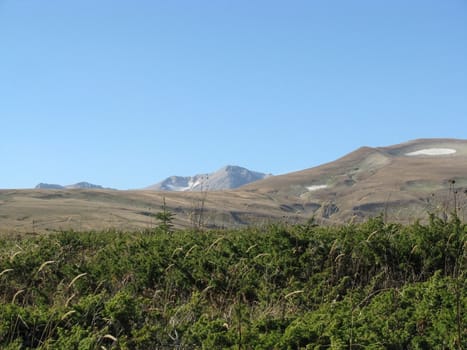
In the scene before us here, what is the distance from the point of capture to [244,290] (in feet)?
25.2

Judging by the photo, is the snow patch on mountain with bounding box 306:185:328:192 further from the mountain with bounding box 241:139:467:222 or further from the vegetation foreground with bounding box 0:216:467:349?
the vegetation foreground with bounding box 0:216:467:349

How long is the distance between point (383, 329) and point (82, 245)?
699 centimetres

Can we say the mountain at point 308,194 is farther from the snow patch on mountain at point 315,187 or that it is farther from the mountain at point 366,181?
the snow patch on mountain at point 315,187

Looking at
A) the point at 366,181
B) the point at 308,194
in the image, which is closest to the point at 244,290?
the point at 308,194

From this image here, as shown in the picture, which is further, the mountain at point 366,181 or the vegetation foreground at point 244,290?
the mountain at point 366,181

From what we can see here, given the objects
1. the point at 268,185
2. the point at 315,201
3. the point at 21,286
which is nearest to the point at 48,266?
the point at 21,286

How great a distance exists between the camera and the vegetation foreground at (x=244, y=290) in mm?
4844

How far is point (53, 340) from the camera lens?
4844mm

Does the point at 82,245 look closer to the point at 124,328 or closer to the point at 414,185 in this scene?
the point at 124,328

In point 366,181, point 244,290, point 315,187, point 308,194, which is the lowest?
point 244,290

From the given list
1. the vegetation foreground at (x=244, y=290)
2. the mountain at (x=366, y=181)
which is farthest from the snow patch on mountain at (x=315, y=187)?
the vegetation foreground at (x=244, y=290)

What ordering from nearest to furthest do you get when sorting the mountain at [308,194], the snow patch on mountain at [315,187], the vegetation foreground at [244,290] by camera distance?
the vegetation foreground at [244,290] < the mountain at [308,194] < the snow patch on mountain at [315,187]

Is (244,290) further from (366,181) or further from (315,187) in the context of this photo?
(315,187)

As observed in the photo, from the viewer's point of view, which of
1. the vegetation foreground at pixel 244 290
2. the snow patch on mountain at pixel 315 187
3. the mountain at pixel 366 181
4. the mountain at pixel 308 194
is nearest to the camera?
the vegetation foreground at pixel 244 290
